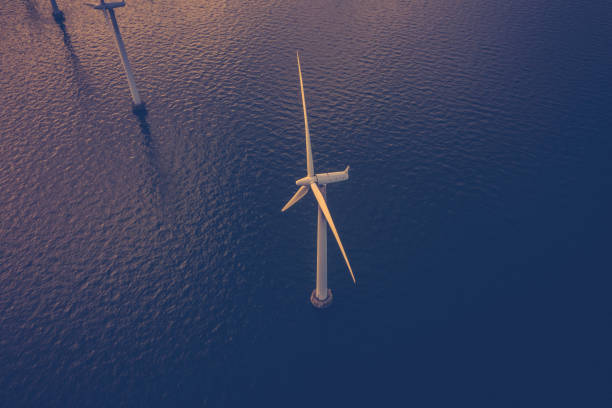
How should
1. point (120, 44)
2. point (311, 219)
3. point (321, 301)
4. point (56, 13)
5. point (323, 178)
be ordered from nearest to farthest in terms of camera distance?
point (323, 178) → point (321, 301) → point (311, 219) → point (120, 44) → point (56, 13)

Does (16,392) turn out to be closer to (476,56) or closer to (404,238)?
(404,238)

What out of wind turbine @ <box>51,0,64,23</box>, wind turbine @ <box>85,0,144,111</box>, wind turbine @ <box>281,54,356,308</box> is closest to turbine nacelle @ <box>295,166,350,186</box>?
wind turbine @ <box>281,54,356,308</box>

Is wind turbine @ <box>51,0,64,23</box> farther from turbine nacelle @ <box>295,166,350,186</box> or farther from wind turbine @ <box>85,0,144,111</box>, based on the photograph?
turbine nacelle @ <box>295,166,350,186</box>

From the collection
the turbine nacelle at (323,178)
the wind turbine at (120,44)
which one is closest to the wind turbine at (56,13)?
the wind turbine at (120,44)

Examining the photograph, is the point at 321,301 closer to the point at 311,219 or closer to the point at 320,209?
the point at 320,209

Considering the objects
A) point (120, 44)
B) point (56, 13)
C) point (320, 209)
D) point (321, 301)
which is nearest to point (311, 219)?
point (321, 301)

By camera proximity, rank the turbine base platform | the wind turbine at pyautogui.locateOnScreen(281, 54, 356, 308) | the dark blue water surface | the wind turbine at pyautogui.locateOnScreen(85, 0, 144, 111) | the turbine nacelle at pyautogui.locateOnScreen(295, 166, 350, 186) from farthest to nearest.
Answer: the wind turbine at pyautogui.locateOnScreen(85, 0, 144, 111)
the turbine base platform
the dark blue water surface
the turbine nacelle at pyautogui.locateOnScreen(295, 166, 350, 186)
the wind turbine at pyautogui.locateOnScreen(281, 54, 356, 308)
